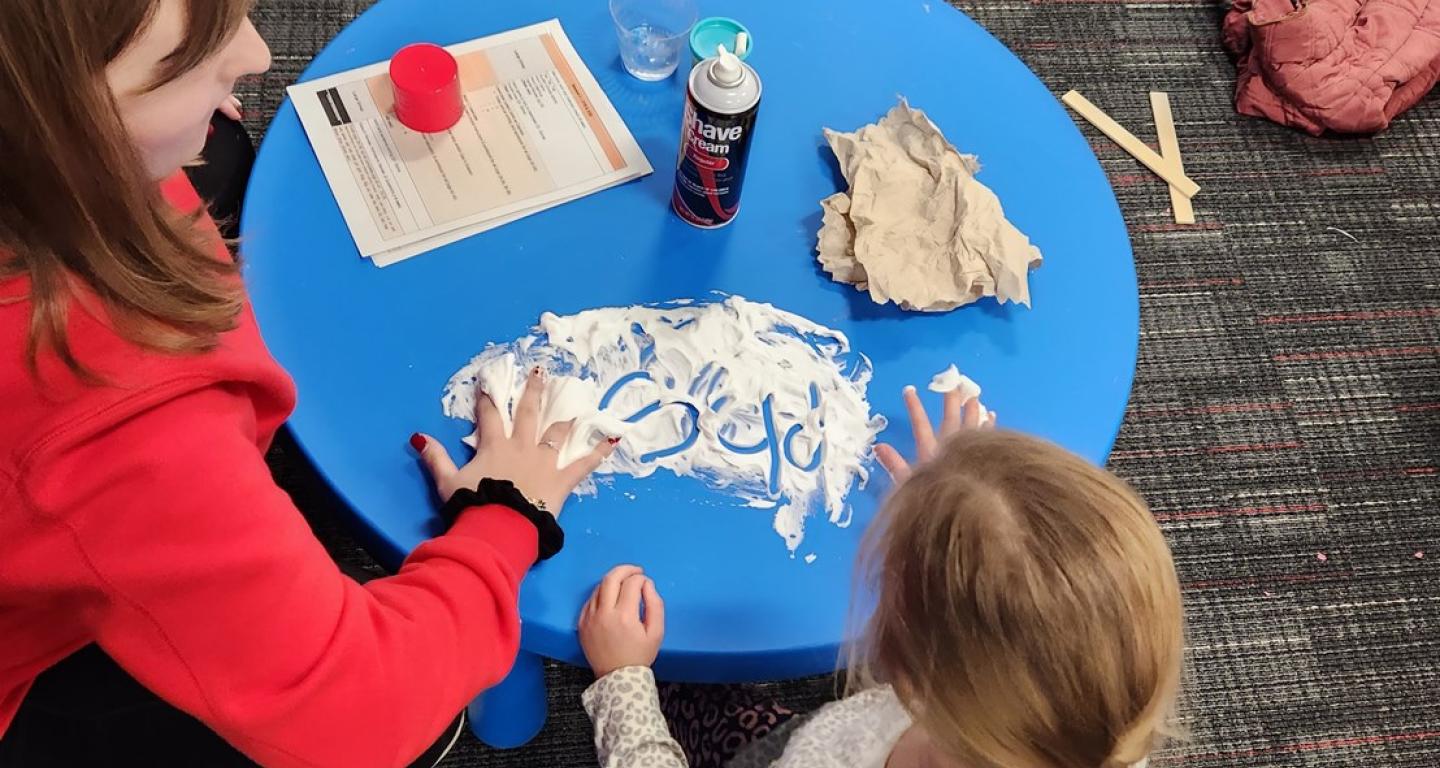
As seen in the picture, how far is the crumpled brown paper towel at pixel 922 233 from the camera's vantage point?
105 centimetres

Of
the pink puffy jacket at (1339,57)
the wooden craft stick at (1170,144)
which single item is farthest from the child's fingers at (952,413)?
the pink puffy jacket at (1339,57)

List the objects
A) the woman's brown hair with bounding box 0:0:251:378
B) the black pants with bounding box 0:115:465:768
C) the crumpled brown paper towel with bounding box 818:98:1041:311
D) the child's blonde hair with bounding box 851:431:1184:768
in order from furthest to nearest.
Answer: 1. the crumpled brown paper towel with bounding box 818:98:1041:311
2. the black pants with bounding box 0:115:465:768
3. the child's blonde hair with bounding box 851:431:1184:768
4. the woman's brown hair with bounding box 0:0:251:378

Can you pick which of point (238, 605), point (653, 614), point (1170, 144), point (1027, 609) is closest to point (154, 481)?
point (238, 605)

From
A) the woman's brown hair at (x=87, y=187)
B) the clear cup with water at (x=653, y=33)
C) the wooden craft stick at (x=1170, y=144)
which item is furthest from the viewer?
the wooden craft stick at (x=1170, y=144)

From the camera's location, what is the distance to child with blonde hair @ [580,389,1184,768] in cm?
65

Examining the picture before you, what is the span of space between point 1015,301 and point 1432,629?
0.99 m

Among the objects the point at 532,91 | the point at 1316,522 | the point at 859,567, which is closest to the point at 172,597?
the point at 859,567

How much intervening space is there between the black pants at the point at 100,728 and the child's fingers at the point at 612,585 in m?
0.34

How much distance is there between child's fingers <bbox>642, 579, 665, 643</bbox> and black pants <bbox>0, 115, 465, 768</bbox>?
36 cm

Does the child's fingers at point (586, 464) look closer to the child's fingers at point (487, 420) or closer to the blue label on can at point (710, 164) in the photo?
the child's fingers at point (487, 420)

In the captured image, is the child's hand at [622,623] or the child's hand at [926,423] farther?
the child's hand at [926,423]

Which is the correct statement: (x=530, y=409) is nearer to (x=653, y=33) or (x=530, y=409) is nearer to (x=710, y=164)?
(x=710, y=164)

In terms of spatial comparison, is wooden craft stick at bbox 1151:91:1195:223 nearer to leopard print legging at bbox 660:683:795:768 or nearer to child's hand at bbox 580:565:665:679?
leopard print legging at bbox 660:683:795:768

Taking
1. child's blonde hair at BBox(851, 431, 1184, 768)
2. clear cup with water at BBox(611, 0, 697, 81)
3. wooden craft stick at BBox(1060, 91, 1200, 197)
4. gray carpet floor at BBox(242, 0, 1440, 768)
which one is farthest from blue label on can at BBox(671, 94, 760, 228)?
wooden craft stick at BBox(1060, 91, 1200, 197)
